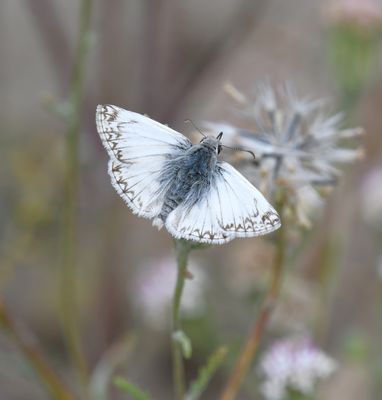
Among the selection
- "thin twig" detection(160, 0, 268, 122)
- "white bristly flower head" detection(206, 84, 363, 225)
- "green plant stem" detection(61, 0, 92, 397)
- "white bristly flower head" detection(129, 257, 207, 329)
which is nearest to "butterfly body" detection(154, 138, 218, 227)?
"white bristly flower head" detection(206, 84, 363, 225)

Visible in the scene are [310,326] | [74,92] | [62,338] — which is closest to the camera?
[74,92]

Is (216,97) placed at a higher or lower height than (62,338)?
higher

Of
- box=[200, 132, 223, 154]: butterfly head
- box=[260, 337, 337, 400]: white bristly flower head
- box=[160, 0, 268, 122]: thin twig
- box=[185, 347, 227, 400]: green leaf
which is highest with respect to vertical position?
box=[160, 0, 268, 122]: thin twig

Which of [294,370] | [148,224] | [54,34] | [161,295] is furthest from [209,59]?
[294,370]

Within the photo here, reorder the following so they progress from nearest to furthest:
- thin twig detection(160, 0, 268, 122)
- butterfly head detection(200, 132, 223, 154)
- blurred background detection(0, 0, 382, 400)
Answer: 1. butterfly head detection(200, 132, 223, 154)
2. blurred background detection(0, 0, 382, 400)
3. thin twig detection(160, 0, 268, 122)

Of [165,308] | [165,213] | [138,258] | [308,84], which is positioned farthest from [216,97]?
[165,213]

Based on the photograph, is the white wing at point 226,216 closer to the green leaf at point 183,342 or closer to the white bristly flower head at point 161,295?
the green leaf at point 183,342

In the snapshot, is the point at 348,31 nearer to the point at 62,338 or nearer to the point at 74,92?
the point at 74,92

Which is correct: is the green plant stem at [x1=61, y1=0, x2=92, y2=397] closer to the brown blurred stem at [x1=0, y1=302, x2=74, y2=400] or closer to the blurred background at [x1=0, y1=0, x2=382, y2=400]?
the blurred background at [x1=0, y1=0, x2=382, y2=400]
